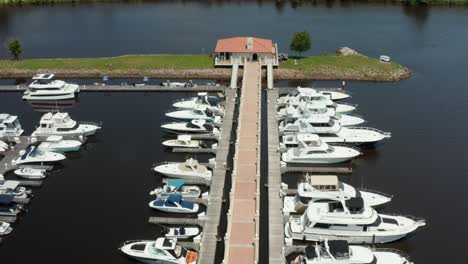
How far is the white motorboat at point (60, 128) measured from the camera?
6294cm

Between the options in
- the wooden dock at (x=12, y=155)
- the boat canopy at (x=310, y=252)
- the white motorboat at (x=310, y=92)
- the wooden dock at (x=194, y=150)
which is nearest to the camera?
the boat canopy at (x=310, y=252)

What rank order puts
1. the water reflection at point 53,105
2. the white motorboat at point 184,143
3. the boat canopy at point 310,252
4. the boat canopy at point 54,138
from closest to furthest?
the boat canopy at point 310,252, the white motorboat at point 184,143, the boat canopy at point 54,138, the water reflection at point 53,105

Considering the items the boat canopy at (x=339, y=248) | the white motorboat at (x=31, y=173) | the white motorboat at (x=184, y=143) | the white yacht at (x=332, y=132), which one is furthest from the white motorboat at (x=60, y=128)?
the boat canopy at (x=339, y=248)

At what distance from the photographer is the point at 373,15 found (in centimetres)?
12362

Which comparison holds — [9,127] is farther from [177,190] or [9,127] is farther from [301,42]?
[301,42]

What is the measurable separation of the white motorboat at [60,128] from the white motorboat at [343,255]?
3388 centimetres

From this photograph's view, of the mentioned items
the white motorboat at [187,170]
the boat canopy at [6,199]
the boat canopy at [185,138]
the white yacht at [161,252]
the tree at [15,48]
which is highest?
the tree at [15,48]

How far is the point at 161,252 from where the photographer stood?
42.5 metres

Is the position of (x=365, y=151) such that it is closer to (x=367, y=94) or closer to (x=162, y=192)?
(x=367, y=94)

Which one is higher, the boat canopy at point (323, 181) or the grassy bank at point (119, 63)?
the grassy bank at point (119, 63)

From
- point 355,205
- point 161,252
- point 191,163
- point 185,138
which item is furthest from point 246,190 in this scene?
point 185,138

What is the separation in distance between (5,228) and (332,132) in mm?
37933

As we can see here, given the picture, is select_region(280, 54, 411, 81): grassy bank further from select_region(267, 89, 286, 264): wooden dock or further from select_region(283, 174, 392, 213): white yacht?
select_region(283, 174, 392, 213): white yacht

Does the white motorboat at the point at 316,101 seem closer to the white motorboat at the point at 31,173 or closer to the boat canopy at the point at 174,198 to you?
the boat canopy at the point at 174,198
